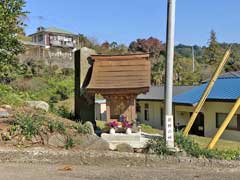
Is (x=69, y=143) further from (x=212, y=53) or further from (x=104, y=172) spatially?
(x=212, y=53)

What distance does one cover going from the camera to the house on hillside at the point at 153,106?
110 ft

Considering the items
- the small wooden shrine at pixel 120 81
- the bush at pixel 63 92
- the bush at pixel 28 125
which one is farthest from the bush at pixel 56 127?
the bush at pixel 63 92

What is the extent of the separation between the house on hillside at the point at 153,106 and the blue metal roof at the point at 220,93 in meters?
2.35

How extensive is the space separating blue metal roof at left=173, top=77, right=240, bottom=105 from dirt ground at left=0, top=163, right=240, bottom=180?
15930 mm

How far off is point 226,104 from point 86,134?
1694cm

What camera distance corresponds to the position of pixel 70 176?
291 inches

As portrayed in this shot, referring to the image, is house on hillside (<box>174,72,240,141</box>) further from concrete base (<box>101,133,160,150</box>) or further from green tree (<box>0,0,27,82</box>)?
green tree (<box>0,0,27,82</box>)

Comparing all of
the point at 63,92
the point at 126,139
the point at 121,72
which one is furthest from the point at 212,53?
the point at 126,139

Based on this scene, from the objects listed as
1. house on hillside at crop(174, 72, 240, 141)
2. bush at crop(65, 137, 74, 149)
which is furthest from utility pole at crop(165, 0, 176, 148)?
house on hillside at crop(174, 72, 240, 141)

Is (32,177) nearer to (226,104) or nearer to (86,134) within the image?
(86,134)

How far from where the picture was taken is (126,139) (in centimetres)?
1105

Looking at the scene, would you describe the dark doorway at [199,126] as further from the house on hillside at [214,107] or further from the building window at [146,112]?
the building window at [146,112]

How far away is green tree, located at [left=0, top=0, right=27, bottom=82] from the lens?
38.6 ft

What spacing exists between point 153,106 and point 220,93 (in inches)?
402
